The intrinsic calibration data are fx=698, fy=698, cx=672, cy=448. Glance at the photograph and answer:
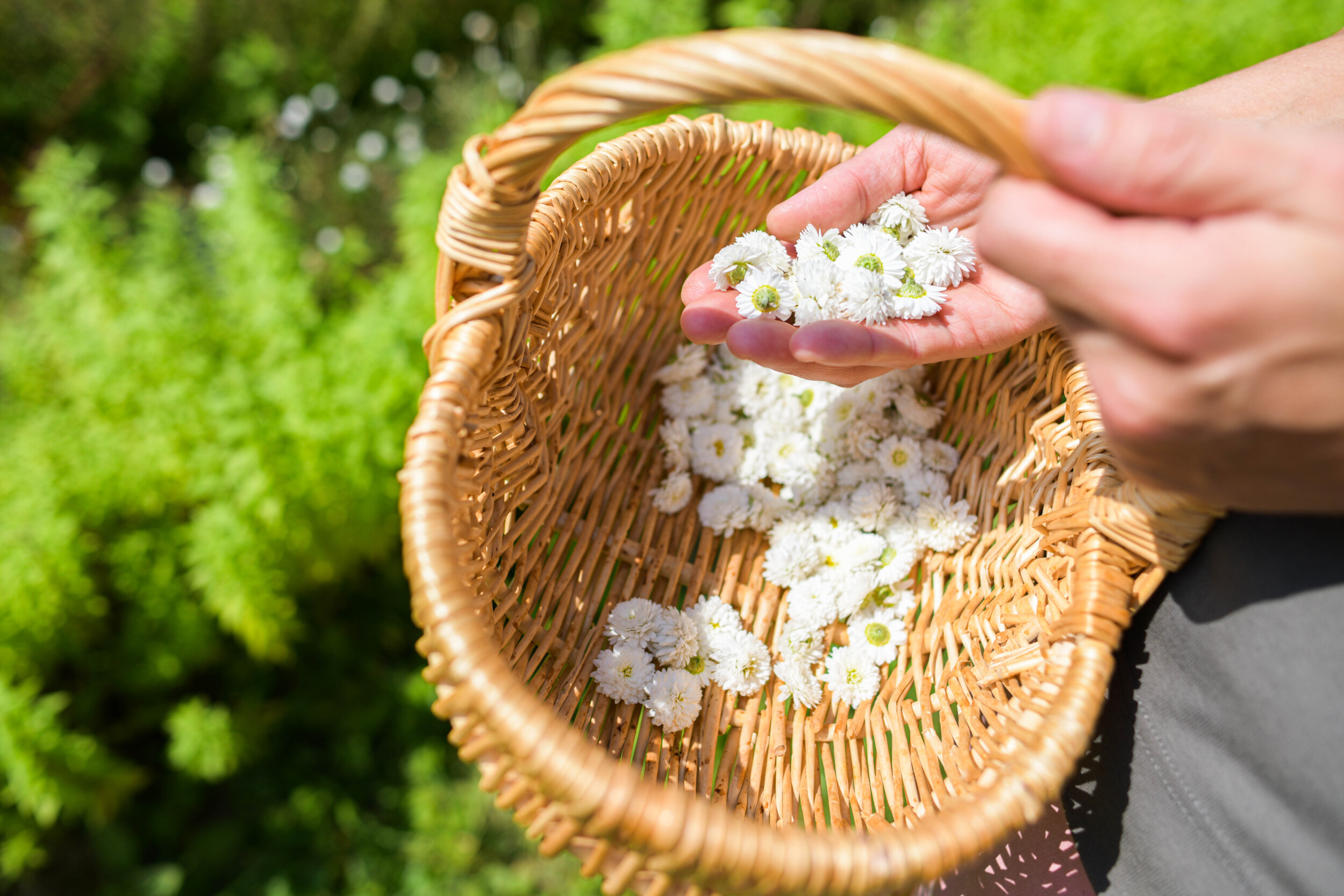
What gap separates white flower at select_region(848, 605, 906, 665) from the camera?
1015 millimetres

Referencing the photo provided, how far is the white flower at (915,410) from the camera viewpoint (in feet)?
3.79

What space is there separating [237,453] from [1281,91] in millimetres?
1765

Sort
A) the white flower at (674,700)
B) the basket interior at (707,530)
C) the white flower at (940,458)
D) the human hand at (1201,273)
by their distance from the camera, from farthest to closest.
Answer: the white flower at (940,458) → the white flower at (674,700) → the basket interior at (707,530) → the human hand at (1201,273)

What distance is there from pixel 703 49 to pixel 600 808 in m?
0.61

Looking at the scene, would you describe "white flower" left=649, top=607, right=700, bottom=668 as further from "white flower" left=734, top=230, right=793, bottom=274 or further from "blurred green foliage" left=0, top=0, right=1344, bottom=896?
"blurred green foliage" left=0, top=0, right=1344, bottom=896

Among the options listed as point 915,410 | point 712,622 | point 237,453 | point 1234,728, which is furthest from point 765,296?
point 237,453

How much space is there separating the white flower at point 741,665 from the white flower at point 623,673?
11 centimetres

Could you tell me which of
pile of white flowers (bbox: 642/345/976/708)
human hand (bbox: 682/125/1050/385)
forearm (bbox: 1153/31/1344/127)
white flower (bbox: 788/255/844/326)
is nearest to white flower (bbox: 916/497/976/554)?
pile of white flowers (bbox: 642/345/976/708)

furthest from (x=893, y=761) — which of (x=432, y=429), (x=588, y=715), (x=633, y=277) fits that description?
(x=633, y=277)

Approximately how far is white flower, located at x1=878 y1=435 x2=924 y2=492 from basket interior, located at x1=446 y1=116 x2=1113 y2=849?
75 millimetres

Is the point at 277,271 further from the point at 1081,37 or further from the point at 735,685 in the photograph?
the point at 1081,37

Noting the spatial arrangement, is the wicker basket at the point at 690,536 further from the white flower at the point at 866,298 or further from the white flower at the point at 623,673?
the white flower at the point at 866,298

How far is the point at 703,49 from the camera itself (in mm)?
561

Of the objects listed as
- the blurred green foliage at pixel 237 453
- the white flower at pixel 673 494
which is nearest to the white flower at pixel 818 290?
the white flower at pixel 673 494
